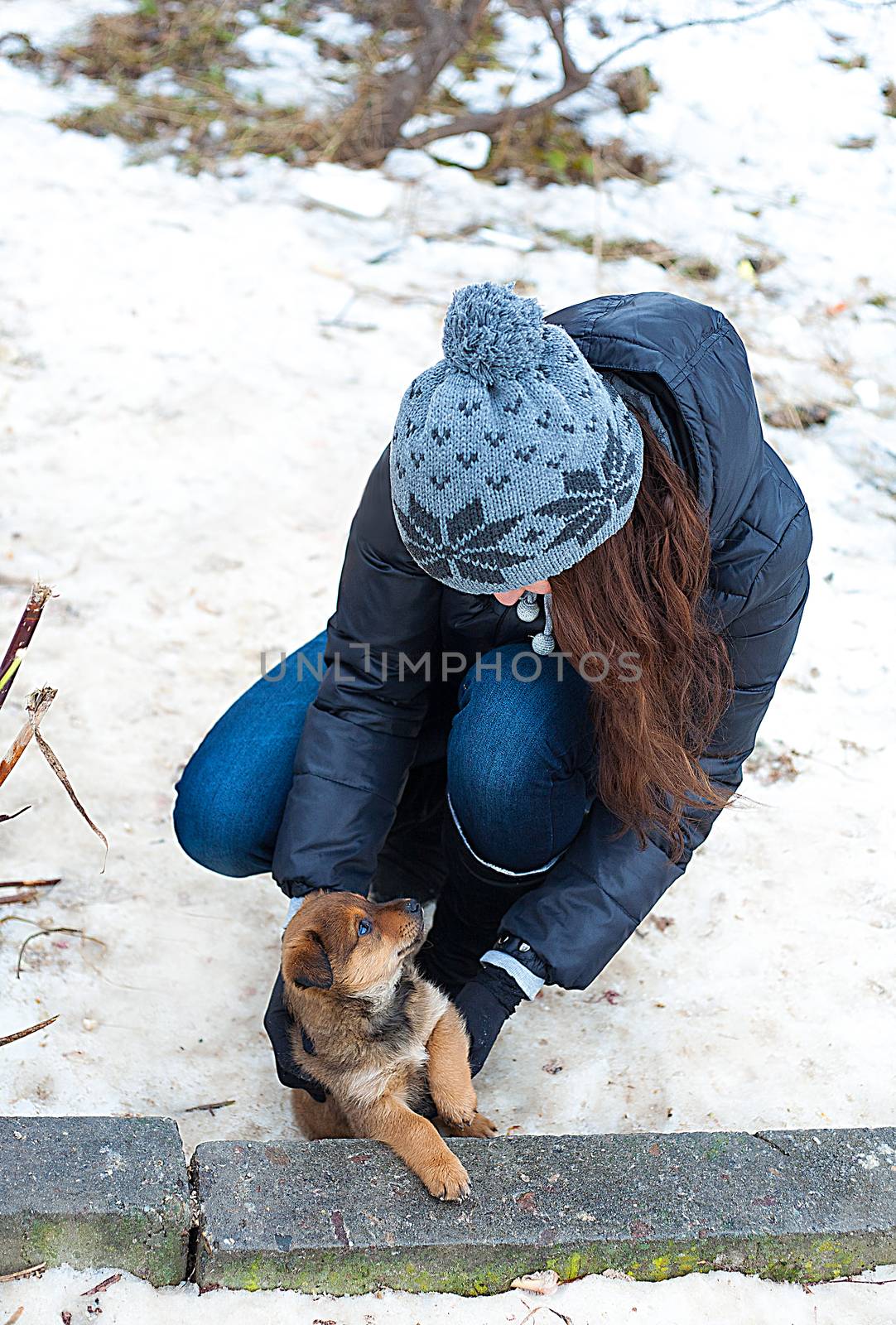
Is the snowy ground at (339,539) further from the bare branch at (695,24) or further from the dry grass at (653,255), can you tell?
the bare branch at (695,24)

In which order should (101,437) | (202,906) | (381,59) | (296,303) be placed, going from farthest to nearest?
(381,59)
(296,303)
(101,437)
(202,906)

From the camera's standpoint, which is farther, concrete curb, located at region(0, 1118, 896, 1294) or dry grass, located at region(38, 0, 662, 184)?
dry grass, located at region(38, 0, 662, 184)

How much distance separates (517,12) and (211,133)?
2.26m

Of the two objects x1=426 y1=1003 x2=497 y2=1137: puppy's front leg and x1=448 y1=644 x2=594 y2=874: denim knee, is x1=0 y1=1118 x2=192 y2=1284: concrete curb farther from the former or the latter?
x1=448 y1=644 x2=594 y2=874: denim knee

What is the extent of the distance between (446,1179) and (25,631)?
3.64ft

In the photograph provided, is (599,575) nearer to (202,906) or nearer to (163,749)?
(202,906)

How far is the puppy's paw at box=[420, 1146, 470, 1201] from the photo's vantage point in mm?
1962

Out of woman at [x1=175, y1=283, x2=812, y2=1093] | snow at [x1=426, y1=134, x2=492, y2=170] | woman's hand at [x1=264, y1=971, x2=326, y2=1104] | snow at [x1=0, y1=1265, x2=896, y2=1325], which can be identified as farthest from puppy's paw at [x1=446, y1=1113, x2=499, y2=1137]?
snow at [x1=426, y1=134, x2=492, y2=170]

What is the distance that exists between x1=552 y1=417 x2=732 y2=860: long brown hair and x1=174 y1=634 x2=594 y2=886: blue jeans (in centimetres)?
12

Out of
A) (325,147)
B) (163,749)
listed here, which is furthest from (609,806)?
(325,147)

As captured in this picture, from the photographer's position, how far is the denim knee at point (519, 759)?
2.42 metres

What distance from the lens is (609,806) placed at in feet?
7.75

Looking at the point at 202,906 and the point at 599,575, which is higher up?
the point at 599,575

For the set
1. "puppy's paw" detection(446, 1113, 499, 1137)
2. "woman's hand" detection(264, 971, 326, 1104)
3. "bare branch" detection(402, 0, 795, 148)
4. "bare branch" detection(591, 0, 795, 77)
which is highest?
"bare branch" detection(591, 0, 795, 77)
